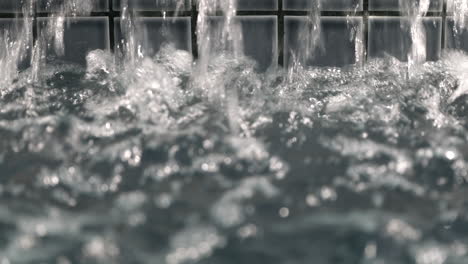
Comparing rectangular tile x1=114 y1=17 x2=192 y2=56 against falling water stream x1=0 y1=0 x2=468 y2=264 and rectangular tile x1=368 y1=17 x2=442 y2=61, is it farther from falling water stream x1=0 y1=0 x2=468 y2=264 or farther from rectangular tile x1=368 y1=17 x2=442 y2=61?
rectangular tile x1=368 y1=17 x2=442 y2=61

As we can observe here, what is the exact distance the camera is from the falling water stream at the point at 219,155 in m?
1.02

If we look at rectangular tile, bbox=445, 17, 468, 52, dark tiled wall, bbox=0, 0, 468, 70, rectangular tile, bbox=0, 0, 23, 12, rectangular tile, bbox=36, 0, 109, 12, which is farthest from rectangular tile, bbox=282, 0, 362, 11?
rectangular tile, bbox=0, 0, 23, 12

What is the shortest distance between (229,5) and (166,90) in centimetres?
51

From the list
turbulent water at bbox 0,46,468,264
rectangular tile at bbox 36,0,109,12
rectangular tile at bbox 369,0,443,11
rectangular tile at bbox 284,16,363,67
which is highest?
rectangular tile at bbox 36,0,109,12

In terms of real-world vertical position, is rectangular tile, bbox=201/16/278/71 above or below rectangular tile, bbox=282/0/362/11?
below

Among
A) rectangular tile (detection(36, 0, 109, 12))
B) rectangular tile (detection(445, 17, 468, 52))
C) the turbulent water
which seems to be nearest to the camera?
the turbulent water

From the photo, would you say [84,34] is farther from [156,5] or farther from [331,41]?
[331,41]

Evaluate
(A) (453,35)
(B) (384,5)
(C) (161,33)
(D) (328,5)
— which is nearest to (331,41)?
(D) (328,5)

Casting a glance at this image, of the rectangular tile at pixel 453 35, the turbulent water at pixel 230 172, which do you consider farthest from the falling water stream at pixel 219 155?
the rectangular tile at pixel 453 35

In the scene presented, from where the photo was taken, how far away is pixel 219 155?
133 cm

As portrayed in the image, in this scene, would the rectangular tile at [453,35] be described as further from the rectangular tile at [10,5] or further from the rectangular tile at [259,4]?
the rectangular tile at [10,5]

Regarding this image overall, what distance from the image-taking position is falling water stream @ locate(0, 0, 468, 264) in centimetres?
102

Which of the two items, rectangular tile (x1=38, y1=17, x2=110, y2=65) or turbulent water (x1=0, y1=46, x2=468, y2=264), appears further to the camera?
rectangular tile (x1=38, y1=17, x2=110, y2=65)

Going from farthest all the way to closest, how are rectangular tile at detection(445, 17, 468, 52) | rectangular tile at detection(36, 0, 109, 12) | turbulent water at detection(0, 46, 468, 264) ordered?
1. rectangular tile at detection(445, 17, 468, 52)
2. rectangular tile at detection(36, 0, 109, 12)
3. turbulent water at detection(0, 46, 468, 264)
